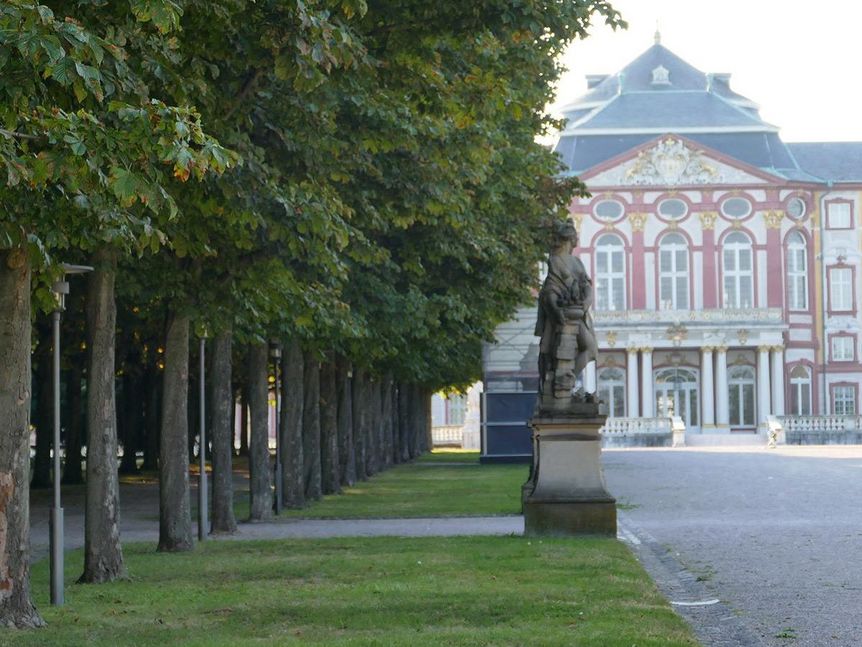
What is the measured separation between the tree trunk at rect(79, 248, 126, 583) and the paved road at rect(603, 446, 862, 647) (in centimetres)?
468

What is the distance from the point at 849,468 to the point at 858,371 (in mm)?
53439

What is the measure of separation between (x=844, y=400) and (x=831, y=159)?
13.6 m

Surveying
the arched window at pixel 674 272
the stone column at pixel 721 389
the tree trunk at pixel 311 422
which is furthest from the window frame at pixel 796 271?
the tree trunk at pixel 311 422

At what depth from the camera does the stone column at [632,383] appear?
93.5 m

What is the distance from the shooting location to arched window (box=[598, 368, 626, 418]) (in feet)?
309


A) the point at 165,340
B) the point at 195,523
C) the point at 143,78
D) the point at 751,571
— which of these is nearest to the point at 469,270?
the point at 195,523

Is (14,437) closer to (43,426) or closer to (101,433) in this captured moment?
(101,433)

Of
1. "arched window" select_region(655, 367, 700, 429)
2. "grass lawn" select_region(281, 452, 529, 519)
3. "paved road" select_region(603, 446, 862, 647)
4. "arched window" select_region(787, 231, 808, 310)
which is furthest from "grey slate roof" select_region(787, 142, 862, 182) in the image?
"paved road" select_region(603, 446, 862, 647)

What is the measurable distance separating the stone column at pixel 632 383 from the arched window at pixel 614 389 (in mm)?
457

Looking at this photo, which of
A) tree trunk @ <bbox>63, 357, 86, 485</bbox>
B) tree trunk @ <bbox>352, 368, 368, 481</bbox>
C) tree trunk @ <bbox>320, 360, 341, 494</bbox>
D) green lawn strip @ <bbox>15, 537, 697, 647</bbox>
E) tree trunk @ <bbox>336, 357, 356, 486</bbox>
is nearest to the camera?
green lawn strip @ <bbox>15, 537, 697, 647</bbox>

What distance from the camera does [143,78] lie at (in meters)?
11.9

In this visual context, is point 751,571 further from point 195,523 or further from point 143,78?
point 195,523

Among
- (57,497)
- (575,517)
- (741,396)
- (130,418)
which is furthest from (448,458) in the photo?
(57,497)

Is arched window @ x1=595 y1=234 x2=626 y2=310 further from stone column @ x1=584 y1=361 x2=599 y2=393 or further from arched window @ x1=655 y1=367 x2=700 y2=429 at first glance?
arched window @ x1=655 y1=367 x2=700 y2=429
